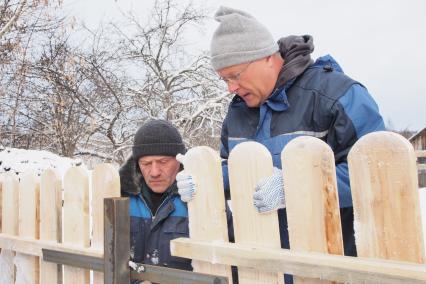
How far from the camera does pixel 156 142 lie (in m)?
2.26

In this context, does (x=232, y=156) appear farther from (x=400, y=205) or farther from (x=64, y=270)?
(x=64, y=270)

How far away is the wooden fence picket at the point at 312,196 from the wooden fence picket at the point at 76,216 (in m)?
1.17

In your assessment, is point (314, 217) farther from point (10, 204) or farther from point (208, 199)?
point (10, 204)

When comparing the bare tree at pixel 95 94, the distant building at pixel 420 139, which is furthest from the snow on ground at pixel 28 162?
the distant building at pixel 420 139

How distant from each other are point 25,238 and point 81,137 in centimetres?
905

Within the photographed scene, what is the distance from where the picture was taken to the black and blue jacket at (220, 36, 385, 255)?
1635 mm

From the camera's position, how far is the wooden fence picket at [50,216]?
232 cm

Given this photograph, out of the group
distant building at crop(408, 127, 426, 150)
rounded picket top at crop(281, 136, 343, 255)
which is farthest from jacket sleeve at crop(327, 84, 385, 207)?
distant building at crop(408, 127, 426, 150)

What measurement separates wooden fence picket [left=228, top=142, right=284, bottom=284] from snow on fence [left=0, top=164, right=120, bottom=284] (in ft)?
2.26

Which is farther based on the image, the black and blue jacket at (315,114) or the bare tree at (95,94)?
the bare tree at (95,94)

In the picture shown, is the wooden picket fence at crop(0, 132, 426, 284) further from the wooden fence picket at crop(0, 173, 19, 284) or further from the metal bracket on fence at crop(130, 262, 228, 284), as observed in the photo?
the wooden fence picket at crop(0, 173, 19, 284)

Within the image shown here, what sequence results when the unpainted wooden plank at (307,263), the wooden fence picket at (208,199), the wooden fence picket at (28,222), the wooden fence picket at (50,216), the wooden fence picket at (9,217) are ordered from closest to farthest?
the unpainted wooden plank at (307,263) → the wooden fence picket at (208,199) → the wooden fence picket at (50,216) → the wooden fence picket at (28,222) → the wooden fence picket at (9,217)

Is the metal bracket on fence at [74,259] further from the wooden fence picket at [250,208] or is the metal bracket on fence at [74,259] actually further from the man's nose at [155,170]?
the wooden fence picket at [250,208]

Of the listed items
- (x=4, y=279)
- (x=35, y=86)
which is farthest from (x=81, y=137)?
(x=4, y=279)
